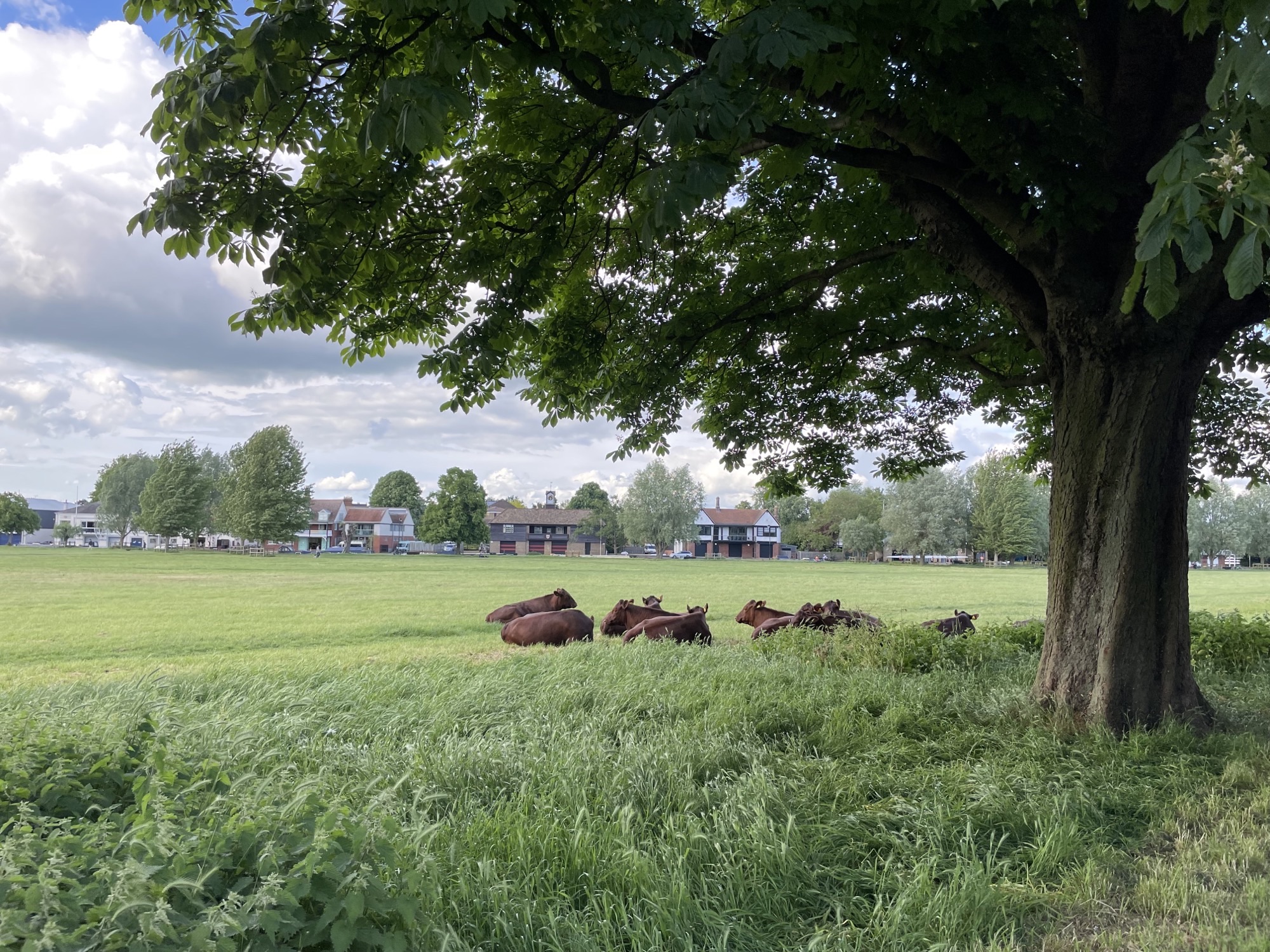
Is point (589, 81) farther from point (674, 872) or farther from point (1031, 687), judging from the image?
point (1031, 687)

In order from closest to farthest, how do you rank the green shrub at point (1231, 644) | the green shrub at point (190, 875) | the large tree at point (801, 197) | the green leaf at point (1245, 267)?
1. the green shrub at point (190, 875)
2. the green leaf at point (1245, 267)
3. the large tree at point (801, 197)
4. the green shrub at point (1231, 644)

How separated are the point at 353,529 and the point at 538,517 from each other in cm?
2895

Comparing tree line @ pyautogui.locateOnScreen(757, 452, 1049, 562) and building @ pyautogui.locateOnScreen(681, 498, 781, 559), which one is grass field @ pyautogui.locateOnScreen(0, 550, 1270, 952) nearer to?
tree line @ pyautogui.locateOnScreen(757, 452, 1049, 562)

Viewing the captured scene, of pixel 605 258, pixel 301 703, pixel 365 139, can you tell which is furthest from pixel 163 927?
pixel 605 258

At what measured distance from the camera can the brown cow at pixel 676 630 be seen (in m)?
13.1

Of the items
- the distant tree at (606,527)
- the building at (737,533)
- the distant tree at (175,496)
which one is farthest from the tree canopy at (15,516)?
the building at (737,533)

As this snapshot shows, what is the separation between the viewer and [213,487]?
269 feet

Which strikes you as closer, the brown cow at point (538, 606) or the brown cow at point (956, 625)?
the brown cow at point (956, 625)

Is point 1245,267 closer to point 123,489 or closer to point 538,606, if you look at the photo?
point 538,606

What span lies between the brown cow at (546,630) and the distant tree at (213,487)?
69.9 metres

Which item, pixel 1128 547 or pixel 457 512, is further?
pixel 457 512

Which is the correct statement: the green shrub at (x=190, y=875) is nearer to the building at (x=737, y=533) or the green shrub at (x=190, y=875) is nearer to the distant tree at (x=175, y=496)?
the distant tree at (x=175, y=496)

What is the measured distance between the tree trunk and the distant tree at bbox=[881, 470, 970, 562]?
84169 mm

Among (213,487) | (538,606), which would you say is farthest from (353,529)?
(538,606)
